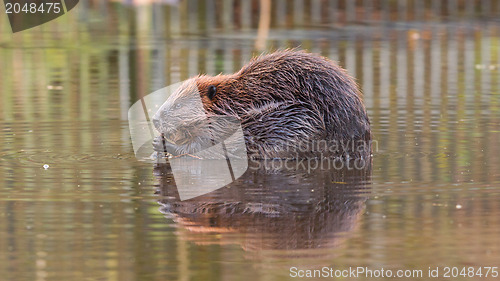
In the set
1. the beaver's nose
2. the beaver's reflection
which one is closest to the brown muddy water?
the beaver's reflection

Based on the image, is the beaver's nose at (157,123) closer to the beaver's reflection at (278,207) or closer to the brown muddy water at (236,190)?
the brown muddy water at (236,190)

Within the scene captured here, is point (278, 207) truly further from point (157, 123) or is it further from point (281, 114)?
point (157, 123)

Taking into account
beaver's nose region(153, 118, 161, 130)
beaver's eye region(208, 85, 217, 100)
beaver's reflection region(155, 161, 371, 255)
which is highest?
beaver's eye region(208, 85, 217, 100)

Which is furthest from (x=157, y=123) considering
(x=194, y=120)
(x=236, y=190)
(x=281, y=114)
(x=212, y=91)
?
(x=236, y=190)

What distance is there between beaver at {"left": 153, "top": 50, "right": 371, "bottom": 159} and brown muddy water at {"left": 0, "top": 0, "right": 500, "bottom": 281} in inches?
14.5

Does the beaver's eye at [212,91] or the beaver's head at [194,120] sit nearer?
the beaver's head at [194,120]

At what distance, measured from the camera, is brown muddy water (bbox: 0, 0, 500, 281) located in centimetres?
545

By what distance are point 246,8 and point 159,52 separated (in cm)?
653

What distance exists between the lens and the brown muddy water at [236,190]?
5.45 metres

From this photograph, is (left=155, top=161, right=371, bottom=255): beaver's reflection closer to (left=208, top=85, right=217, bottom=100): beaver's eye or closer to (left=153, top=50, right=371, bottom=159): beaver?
(left=153, top=50, right=371, bottom=159): beaver

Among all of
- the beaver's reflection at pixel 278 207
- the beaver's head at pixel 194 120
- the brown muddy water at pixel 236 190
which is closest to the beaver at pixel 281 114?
the beaver's head at pixel 194 120

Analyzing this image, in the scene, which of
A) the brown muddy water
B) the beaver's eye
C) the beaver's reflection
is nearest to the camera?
the brown muddy water

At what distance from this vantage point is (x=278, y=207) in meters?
6.56

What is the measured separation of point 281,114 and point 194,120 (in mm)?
715
